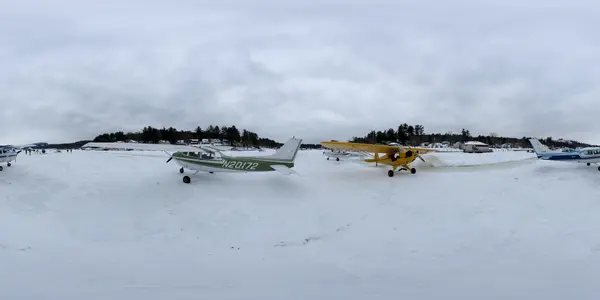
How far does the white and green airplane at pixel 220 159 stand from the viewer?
40.7 feet

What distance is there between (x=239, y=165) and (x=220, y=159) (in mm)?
876

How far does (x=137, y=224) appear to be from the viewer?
7.95 metres

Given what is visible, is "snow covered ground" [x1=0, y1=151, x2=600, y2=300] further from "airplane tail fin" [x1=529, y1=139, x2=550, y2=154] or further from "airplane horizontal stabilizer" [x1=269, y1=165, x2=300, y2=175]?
"airplane tail fin" [x1=529, y1=139, x2=550, y2=154]

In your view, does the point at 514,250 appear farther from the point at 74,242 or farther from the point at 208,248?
the point at 74,242

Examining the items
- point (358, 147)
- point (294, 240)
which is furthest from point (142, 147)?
point (358, 147)

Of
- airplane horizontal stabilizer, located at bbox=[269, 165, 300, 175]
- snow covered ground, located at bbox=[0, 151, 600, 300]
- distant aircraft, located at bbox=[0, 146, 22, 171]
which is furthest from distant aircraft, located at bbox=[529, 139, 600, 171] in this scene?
distant aircraft, located at bbox=[0, 146, 22, 171]

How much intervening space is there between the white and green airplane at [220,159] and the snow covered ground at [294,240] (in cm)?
93

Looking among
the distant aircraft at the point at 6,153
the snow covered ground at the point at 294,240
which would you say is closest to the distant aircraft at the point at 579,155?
the snow covered ground at the point at 294,240

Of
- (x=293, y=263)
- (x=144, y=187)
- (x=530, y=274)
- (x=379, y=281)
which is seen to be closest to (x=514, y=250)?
(x=530, y=274)

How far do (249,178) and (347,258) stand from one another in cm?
752

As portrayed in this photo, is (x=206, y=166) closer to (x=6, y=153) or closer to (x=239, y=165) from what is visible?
(x=239, y=165)

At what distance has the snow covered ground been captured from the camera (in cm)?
538

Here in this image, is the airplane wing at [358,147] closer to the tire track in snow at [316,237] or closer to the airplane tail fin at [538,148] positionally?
the tire track in snow at [316,237]

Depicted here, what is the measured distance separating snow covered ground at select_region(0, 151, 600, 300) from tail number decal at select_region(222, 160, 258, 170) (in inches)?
30.5
